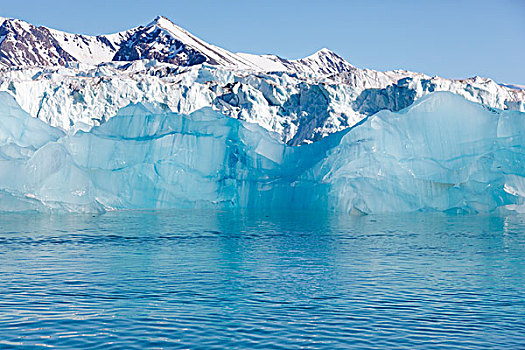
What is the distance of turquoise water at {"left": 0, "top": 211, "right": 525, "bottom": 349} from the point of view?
7938 mm

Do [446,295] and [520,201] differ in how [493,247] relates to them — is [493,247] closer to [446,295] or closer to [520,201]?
[446,295]

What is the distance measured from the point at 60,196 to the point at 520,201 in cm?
1685

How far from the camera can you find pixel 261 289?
10867mm

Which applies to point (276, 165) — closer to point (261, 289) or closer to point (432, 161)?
point (432, 161)

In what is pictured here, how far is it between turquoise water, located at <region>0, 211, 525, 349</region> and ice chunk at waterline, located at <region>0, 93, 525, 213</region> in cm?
585

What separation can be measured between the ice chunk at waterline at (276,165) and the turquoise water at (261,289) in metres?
5.85

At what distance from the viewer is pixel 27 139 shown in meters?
30.8

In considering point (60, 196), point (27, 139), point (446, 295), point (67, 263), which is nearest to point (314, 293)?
point (446, 295)

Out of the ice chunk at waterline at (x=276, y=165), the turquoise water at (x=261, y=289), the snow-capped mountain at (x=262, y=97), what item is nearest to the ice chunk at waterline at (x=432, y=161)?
the ice chunk at waterline at (x=276, y=165)

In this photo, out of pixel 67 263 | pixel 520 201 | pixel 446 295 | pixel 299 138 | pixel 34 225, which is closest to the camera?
pixel 446 295

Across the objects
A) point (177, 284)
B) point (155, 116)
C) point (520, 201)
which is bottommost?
point (177, 284)

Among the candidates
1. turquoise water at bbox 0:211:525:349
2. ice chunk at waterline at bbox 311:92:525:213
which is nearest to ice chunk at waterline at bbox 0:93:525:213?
ice chunk at waterline at bbox 311:92:525:213

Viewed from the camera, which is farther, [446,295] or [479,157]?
[479,157]

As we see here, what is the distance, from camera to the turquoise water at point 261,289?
26.0 feet
